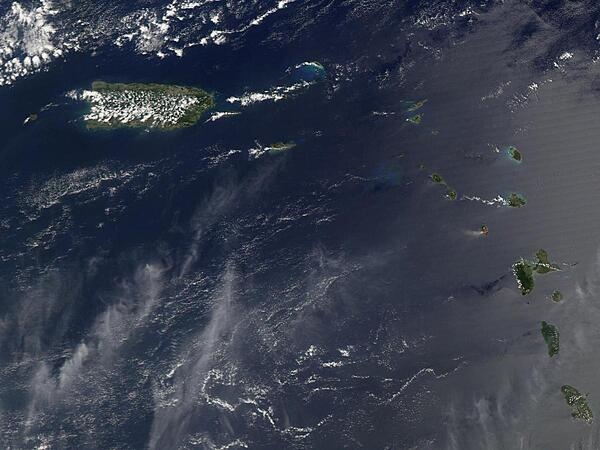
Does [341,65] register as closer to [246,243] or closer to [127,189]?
[246,243]

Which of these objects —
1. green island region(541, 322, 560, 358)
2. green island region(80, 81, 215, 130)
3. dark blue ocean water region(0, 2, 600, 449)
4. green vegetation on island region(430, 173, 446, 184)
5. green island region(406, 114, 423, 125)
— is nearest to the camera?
dark blue ocean water region(0, 2, 600, 449)

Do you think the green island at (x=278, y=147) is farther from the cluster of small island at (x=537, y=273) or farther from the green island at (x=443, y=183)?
the green island at (x=443, y=183)

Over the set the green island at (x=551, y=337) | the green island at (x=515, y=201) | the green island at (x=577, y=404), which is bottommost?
the green island at (x=577, y=404)

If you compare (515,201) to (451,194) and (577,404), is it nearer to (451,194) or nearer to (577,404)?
(451,194)

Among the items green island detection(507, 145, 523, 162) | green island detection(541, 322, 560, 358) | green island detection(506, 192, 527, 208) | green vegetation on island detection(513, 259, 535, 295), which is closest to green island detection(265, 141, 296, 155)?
green island detection(507, 145, 523, 162)

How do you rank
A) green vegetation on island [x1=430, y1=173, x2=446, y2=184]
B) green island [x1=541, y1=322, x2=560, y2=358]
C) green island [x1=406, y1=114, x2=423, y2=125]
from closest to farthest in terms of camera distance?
1. green island [x1=541, y1=322, x2=560, y2=358]
2. green vegetation on island [x1=430, y1=173, x2=446, y2=184]
3. green island [x1=406, y1=114, x2=423, y2=125]

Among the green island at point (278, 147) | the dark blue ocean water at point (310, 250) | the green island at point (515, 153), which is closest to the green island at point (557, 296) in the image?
the dark blue ocean water at point (310, 250)

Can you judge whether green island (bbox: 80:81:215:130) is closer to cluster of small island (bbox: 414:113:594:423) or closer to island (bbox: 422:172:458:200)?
island (bbox: 422:172:458:200)

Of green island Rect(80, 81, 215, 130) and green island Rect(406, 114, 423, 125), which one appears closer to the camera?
green island Rect(406, 114, 423, 125)
